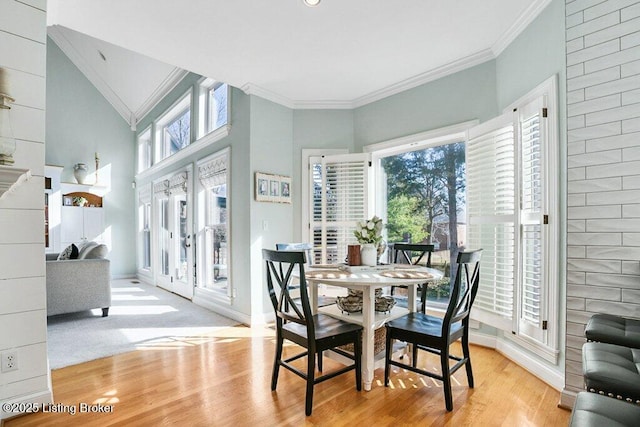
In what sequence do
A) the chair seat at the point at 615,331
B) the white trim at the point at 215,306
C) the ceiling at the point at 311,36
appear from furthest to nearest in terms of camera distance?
the white trim at the point at 215,306 → the ceiling at the point at 311,36 → the chair seat at the point at 615,331

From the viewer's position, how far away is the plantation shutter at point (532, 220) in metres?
2.29

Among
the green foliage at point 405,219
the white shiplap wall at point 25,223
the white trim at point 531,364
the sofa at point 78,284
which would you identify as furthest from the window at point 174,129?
the white trim at point 531,364

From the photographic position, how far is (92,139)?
256 inches

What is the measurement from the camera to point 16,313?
6.14 feet

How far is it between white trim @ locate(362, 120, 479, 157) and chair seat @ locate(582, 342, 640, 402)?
7.02 feet

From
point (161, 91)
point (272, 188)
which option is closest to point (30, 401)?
point (272, 188)

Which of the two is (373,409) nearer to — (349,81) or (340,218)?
(340,218)

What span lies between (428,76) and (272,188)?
2.10 m

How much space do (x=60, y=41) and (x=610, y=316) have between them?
340 inches

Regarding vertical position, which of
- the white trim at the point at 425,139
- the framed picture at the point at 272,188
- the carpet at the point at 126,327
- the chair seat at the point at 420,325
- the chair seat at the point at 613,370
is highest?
the white trim at the point at 425,139

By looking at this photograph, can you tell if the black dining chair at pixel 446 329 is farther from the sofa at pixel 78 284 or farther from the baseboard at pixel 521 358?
the sofa at pixel 78 284

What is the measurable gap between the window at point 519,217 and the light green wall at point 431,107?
319 mm

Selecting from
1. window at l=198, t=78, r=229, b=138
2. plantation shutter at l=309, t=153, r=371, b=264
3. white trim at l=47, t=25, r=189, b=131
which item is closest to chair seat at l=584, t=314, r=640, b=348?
plantation shutter at l=309, t=153, r=371, b=264

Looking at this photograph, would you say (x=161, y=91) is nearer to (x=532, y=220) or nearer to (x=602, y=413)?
(x=532, y=220)
